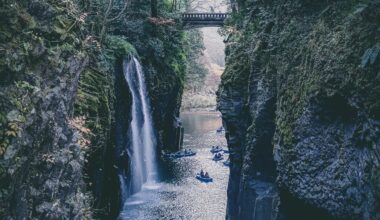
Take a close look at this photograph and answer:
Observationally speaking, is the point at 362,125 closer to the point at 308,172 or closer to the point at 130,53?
the point at 308,172

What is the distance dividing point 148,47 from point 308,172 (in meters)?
21.7

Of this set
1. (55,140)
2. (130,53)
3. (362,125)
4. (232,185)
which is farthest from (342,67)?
(130,53)

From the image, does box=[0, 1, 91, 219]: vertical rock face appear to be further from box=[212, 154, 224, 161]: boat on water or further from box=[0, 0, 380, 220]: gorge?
box=[212, 154, 224, 161]: boat on water

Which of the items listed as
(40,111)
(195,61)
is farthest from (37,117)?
(195,61)

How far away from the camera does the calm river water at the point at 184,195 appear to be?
2283 centimetres

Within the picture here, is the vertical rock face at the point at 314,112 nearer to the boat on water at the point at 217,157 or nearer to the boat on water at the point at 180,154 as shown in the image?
the boat on water at the point at 217,157

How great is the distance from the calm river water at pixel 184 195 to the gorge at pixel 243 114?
0.57 feet

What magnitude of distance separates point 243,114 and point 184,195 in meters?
9.89

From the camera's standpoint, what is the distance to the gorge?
7731 mm

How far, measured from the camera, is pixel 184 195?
26.3m

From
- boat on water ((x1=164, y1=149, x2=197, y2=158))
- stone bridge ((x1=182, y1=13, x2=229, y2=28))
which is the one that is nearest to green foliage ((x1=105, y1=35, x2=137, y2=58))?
stone bridge ((x1=182, y1=13, x2=229, y2=28))

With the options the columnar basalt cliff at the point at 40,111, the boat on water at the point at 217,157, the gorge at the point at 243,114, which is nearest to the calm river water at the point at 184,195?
the gorge at the point at 243,114

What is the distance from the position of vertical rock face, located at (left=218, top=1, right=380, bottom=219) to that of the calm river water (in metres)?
6.17

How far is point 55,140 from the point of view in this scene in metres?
8.70
